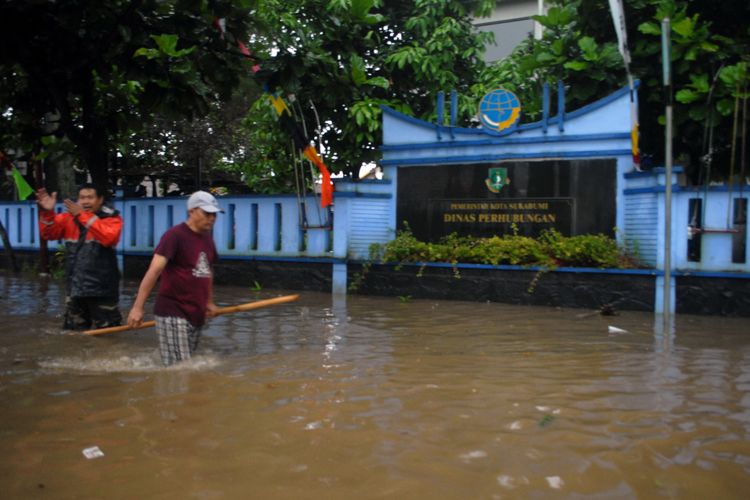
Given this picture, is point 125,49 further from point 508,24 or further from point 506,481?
point 508,24

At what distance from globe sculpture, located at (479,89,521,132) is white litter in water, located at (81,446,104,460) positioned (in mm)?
7770

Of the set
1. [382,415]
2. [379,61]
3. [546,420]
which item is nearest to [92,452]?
[382,415]

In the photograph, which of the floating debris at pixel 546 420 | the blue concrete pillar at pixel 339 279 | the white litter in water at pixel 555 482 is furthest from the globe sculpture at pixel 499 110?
the white litter in water at pixel 555 482

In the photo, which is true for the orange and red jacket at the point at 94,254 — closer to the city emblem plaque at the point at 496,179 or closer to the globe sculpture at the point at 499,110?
the city emblem plaque at the point at 496,179

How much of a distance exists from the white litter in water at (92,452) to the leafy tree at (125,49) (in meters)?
3.96

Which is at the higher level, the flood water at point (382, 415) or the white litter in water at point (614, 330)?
the white litter in water at point (614, 330)

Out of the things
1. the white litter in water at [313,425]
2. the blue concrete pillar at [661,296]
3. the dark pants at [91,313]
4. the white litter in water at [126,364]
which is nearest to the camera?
the white litter in water at [313,425]

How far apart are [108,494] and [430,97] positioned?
429 inches

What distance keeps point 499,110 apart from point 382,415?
689 centimetres

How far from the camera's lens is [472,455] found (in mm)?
3545

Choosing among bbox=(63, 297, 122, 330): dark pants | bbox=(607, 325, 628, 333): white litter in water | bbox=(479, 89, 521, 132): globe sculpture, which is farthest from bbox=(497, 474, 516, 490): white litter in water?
bbox=(479, 89, 521, 132): globe sculpture

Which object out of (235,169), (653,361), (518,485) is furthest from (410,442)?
(235,169)

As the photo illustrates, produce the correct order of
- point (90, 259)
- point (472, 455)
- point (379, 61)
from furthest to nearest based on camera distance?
point (379, 61) < point (90, 259) < point (472, 455)

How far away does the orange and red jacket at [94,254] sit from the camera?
22.2ft
